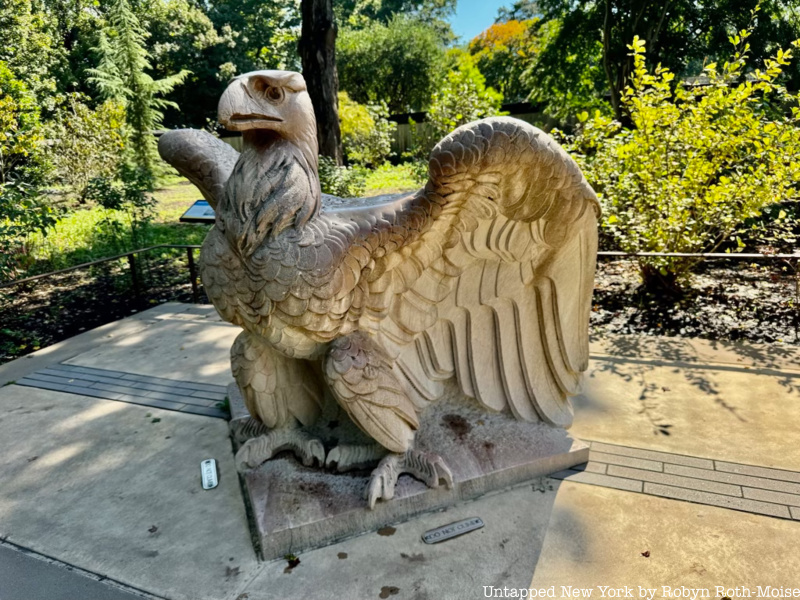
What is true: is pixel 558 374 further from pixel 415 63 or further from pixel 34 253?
pixel 415 63

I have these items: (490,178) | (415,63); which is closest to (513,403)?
(490,178)

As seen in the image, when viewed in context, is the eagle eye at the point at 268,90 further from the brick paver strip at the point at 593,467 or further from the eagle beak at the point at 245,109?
the brick paver strip at the point at 593,467

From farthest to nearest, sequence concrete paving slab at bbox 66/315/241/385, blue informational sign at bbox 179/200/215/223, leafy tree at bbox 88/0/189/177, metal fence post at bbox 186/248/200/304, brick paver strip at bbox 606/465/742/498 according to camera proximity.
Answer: leafy tree at bbox 88/0/189/177, metal fence post at bbox 186/248/200/304, blue informational sign at bbox 179/200/215/223, concrete paving slab at bbox 66/315/241/385, brick paver strip at bbox 606/465/742/498

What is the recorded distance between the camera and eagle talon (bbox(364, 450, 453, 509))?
239 cm

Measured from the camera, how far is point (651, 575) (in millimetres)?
2068

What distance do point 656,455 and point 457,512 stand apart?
44.0 inches

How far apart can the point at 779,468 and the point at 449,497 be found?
161 cm

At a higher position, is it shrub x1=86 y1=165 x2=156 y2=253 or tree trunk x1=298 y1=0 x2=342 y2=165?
tree trunk x1=298 y1=0 x2=342 y2=165

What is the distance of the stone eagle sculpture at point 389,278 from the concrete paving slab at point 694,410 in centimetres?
48

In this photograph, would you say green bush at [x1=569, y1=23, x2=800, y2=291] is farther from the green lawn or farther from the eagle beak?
the green lawn

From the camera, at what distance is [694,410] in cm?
326

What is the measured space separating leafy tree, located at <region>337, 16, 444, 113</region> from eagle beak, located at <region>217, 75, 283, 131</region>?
1998 cm

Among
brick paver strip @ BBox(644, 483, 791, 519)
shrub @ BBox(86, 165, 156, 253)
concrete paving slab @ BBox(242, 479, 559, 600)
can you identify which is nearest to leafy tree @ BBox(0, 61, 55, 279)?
shrub @ BBox(86, 165, 156, 253)

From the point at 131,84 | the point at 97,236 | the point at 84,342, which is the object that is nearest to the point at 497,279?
the point at 84,342
